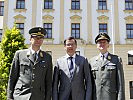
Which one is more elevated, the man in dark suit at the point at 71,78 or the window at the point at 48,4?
the window at the point at 48,4

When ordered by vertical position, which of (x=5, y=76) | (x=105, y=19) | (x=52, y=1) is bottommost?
(x=5, y=76)

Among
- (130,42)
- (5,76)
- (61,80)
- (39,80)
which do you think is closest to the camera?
(39,80)

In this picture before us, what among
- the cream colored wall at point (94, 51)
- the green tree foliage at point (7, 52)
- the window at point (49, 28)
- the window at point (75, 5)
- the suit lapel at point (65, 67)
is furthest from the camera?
the window at point (75, 5)

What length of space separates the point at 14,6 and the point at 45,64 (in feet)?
69.7

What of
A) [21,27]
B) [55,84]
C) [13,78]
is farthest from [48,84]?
[21,27]

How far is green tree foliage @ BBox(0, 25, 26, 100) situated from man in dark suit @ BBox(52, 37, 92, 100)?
962cm

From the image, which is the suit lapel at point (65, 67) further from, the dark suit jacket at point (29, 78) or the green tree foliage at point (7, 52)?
the green tree foliage at point (7, 52)

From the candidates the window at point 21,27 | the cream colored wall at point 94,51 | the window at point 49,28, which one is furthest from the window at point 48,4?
the cream colored wall at point 94,51

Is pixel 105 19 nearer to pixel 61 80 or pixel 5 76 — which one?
pixel 5 76

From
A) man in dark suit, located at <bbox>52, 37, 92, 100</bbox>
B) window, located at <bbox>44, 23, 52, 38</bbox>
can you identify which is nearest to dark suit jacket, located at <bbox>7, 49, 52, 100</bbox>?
man in dark suit, located at <bbox>52, 37, 92, 100</bbox>

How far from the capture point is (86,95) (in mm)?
5039

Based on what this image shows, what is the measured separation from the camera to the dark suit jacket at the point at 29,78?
186 inches

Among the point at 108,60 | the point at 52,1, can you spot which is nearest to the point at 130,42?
the point at 52,1

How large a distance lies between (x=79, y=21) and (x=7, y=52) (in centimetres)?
1117
